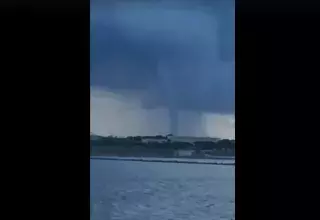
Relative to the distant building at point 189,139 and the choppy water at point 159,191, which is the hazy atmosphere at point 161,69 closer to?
the distant building at point 189,139

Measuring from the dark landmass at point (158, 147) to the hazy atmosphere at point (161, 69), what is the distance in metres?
0.03

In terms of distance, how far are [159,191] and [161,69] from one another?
572 millimetres

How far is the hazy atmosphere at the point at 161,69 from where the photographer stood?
127 cm

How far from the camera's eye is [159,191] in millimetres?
1716

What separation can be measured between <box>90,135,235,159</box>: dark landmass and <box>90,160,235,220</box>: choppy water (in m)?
0.05

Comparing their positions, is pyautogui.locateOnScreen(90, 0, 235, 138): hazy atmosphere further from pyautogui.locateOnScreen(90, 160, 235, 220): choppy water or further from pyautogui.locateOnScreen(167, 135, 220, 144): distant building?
pyautogui.locateOnScreen(90, 160, 235, 220): choppy water

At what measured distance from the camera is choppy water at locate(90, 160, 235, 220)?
1.23 metres

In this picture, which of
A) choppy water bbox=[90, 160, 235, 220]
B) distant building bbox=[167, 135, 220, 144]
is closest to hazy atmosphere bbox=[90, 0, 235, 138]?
distant building bbox=[167, 135, 220, 144]

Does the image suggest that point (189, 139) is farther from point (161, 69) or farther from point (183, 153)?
point (161, 69)
